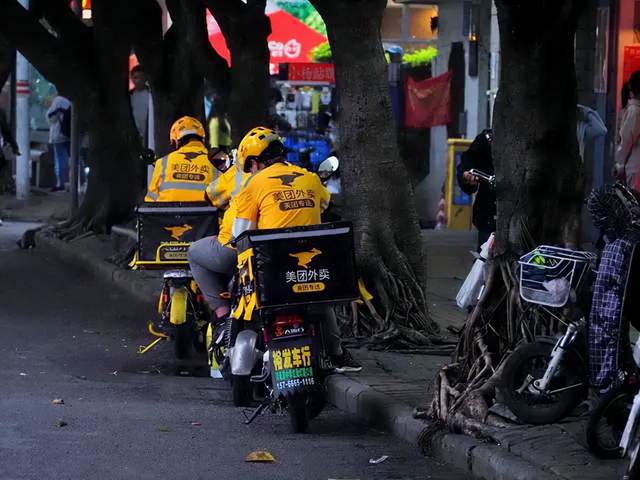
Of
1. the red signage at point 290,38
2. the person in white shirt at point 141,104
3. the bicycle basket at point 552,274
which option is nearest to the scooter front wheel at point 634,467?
the bicycle basket at point 552,274

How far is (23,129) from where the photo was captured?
2755 cm

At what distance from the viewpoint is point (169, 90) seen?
732 inches

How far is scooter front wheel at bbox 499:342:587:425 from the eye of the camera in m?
7.76

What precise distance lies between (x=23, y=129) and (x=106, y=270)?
11.1 meters

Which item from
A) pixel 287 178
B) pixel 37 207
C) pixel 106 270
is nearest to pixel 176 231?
pixel 287 178

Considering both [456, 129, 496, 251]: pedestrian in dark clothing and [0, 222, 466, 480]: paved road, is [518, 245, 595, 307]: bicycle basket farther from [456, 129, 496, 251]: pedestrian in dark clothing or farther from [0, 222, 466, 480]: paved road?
[456, 129, 496, 251]: pedestrian in dark clothing

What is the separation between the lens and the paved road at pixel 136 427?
24.8 ft

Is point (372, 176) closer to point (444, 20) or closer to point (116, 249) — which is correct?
point (116, 249)

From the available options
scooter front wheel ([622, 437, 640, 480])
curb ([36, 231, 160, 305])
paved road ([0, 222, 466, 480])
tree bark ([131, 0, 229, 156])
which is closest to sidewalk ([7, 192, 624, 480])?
paved road ([0, 222, 466, 480])

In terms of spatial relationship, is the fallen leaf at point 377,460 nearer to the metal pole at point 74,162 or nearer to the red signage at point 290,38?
the metal pole at point 74,162

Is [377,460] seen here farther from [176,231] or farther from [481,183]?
[481,183]

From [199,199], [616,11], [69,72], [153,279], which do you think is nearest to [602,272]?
[199,199]

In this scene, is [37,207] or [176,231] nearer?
[176,231]

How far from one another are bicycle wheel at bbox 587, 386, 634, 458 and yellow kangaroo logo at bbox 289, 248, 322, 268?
6.88 feet
